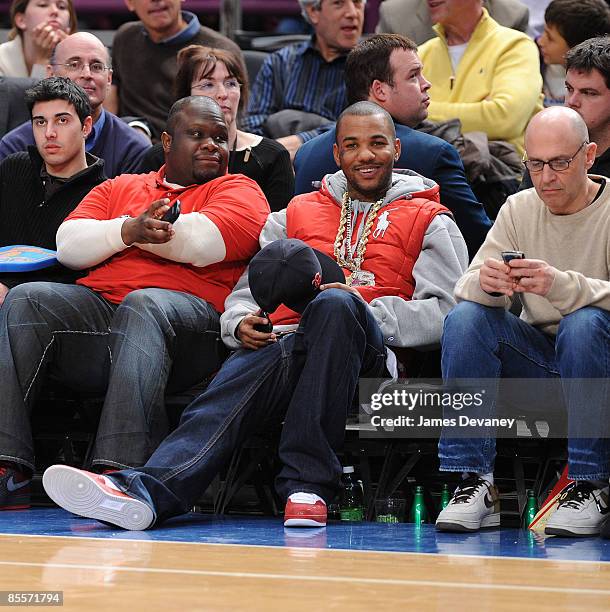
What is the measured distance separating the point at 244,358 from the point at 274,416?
171 millimetres

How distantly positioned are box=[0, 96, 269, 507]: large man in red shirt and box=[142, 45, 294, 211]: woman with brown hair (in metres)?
0.33

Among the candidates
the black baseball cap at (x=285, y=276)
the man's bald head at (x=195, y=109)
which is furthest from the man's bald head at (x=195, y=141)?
the black baseball cap at (x=285, y=276)

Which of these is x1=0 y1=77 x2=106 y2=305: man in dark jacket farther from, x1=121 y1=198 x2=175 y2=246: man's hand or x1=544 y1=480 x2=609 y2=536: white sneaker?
x1=544 y1=480 x2=609 y2=536: white sneaker

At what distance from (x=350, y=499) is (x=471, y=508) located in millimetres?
529

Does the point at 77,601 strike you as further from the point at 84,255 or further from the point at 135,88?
the point at 135,88

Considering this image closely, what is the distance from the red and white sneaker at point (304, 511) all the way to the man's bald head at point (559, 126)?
1.04 m

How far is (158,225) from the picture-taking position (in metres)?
3.22

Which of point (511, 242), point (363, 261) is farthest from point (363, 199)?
point (511, 242)

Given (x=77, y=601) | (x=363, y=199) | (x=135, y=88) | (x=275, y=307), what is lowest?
(x=77, y=601)

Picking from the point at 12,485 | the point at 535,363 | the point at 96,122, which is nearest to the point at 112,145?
the point at 96,122

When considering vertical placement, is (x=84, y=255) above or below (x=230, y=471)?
above

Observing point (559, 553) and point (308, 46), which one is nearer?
point (559, 553)

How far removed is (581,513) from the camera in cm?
265

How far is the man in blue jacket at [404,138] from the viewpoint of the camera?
361 cm
